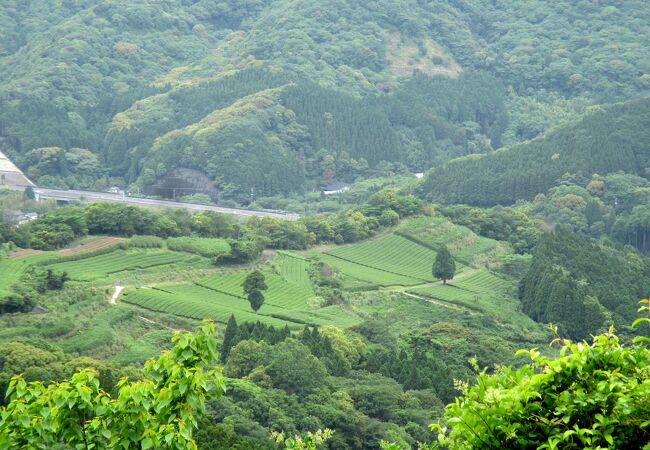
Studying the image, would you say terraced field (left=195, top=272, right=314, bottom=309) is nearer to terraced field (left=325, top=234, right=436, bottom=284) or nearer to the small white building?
terraced field (left=325, top=234, right=436, bottom=284)

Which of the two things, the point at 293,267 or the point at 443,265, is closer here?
the point at 293,267

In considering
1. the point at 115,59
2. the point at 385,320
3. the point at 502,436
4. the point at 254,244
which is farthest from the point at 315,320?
the point at 115,59

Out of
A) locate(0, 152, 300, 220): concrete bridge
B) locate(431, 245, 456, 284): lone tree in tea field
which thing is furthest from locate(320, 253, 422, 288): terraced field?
locate(0, 152, 300, 220): concrete bridge

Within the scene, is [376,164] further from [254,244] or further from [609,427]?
[609,427]

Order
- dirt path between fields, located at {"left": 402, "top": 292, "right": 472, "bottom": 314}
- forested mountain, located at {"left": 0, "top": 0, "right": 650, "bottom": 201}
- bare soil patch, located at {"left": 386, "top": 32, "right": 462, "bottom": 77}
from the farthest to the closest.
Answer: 1. bare soil patch, located at {"left": 386, "top": 32, "right": 462, "bottom": 77}
2. forested mountain, located at {"left": 0, "top": 0, "right": 650, "bottom": 201}
3. dirt path between fields, located at {"left": 402, "top": 292, "right": 472, "bottom": 314}

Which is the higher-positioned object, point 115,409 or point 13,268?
point 115,409

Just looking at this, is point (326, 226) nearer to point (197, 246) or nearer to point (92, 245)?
point (197, 246)

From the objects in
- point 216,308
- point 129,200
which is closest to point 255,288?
point 216,308
